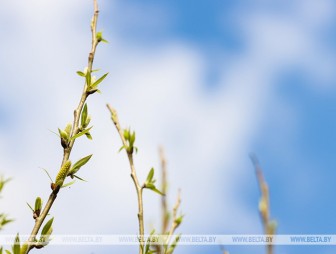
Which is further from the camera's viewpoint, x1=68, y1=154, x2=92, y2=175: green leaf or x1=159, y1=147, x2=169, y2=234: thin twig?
x1=68, y1=154, x2=92, y2=175: green leaf

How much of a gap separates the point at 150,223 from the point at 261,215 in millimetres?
1316

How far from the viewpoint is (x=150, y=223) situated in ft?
7.51

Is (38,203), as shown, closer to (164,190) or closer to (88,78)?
(88,78)

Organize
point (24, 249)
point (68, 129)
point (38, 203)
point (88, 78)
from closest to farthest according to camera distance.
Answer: point (24, 249) < point (38, 203) < point (68, 129) < point (88, 78)

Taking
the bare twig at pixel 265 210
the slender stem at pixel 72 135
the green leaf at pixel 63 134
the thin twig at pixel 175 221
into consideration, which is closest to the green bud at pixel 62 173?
the slender stem at pixel 72 135

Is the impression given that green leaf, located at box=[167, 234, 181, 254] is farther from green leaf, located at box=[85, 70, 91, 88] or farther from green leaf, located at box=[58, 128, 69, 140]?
green leaf, located at box=[85, 70, 91, 88]

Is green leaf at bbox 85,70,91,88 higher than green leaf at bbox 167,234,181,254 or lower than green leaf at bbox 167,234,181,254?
higher

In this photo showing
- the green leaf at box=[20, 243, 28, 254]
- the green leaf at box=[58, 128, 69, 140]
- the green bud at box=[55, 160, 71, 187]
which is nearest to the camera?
the green leaf at box=[20, 243, 28, 254]

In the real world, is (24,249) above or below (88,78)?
below

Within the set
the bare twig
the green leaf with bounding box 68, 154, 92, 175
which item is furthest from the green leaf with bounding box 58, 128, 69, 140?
the bare twig

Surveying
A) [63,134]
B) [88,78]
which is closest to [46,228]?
[63,134]

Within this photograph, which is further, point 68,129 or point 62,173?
point 68,129

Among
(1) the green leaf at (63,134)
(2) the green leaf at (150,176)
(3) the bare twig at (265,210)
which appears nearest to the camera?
(3) the bare twig at (265,210)

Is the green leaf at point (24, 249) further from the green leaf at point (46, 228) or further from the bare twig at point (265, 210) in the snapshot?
the bare twig at point (265, 210)
